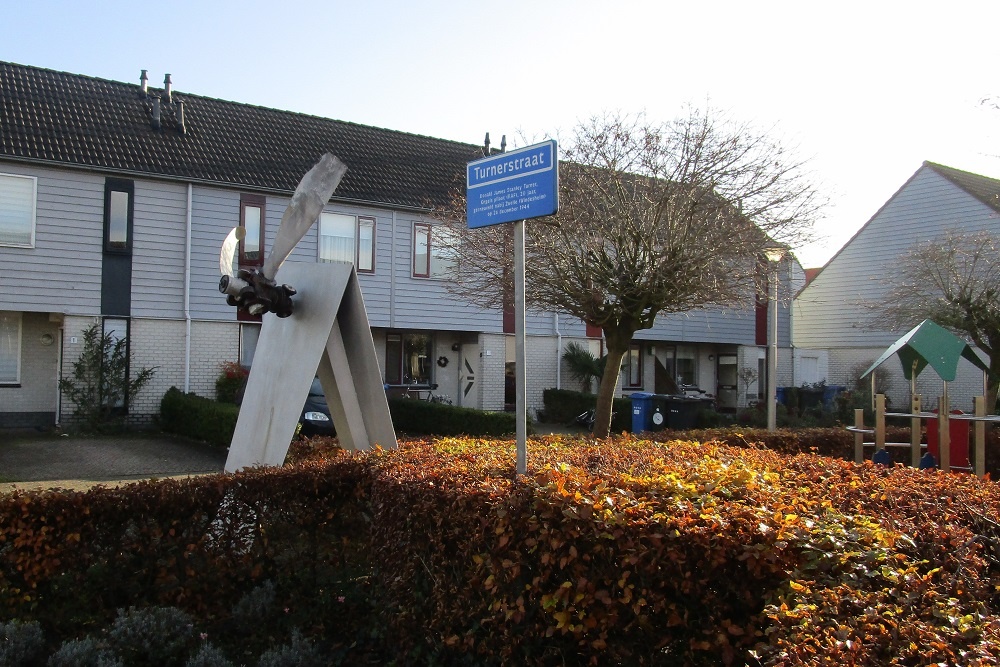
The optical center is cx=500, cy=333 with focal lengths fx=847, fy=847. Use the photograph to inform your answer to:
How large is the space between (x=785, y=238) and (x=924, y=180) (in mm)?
21748

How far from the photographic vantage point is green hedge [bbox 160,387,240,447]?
15.1 m

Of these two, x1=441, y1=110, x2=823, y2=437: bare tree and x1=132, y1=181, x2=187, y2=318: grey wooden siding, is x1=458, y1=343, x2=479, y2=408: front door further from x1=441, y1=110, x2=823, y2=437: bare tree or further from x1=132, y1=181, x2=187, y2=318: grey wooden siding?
x1=441, y1=110, x2=823, y2=437: bare tree

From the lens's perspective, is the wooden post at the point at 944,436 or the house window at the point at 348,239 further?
the house window at the point at 348,239

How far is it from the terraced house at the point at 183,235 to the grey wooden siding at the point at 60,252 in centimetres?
3

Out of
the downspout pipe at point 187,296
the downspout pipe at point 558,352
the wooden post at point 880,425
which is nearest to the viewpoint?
the wooden post at point 880,425

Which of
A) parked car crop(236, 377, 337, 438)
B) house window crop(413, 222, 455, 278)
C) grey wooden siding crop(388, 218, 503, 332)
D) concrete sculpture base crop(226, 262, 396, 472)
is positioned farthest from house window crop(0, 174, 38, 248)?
concrete sculpture base crop(226, 262, 396, 472)

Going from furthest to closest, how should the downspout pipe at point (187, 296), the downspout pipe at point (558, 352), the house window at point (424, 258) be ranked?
the downspout pipe at point (558, 352)
the house window at point (424, 258)
the downspout pipe at point (187, 296)

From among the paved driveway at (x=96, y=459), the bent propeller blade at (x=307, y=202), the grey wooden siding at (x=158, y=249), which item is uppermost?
the grey wooden siding at (x=158, y=249)

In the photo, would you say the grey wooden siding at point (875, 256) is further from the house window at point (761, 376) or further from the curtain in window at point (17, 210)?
the curtain in window at point (17, 210)

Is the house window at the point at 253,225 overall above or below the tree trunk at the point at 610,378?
above

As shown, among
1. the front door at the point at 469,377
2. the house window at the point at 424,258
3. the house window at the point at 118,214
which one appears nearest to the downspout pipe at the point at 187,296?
the house window at the point at 118,214

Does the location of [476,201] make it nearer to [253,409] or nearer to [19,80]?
[253,409]

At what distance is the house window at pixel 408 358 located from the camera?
906 inches

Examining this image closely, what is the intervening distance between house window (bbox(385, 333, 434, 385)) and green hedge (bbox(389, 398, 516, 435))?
2.55 metres
